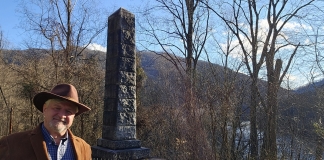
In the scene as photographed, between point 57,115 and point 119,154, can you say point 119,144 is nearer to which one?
point 119,154

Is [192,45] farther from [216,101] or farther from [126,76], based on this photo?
[126,76]

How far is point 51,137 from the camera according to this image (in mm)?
2025

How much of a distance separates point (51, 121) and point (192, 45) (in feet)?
44.2

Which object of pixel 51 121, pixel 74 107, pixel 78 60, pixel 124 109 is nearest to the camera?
pixel 51 121

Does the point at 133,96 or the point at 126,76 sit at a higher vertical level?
the point at 126,76

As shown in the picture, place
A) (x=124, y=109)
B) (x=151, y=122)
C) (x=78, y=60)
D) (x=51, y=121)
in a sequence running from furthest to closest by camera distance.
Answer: (x=151, y=122) → (x=78, y=60) → (x=124, y=109) → (x=51, y=121)

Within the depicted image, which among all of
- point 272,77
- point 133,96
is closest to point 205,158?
point 133,96

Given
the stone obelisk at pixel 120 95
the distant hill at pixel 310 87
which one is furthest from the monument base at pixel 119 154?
the distant hill at pixel 310 87

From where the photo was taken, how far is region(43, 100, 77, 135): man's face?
2.01 metres

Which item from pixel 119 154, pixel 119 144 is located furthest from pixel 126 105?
pixel 119 154

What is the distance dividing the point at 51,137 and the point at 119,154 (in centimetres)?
475

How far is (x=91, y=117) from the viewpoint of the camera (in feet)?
44.1

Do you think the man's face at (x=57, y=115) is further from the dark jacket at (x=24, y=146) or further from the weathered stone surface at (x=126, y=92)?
the weathered stone surface at (x=126, y=92)

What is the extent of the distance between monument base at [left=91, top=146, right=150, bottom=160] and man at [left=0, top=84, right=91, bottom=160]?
177 inches
